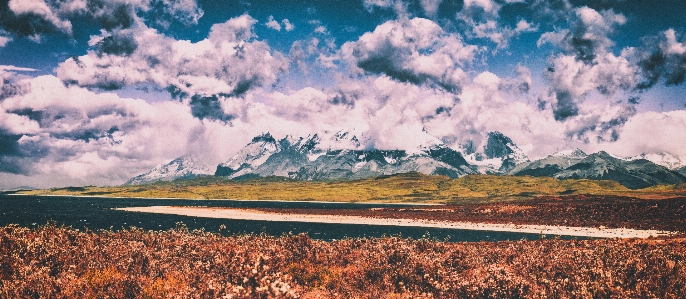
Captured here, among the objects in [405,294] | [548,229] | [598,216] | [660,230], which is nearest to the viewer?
[405,294]

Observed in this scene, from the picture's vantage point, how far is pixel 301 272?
85.7 ft

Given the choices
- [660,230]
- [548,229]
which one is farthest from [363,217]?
[660,230]

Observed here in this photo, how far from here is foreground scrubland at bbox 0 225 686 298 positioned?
18.8 meters

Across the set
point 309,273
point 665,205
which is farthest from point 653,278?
point 665,205

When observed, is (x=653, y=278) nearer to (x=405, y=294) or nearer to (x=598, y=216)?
(x=405, y=294)

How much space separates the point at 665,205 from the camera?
113 metres

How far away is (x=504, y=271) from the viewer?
70.6ft

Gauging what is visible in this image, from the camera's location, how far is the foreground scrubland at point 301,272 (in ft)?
61.6

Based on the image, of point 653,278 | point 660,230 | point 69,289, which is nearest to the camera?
point 69,289

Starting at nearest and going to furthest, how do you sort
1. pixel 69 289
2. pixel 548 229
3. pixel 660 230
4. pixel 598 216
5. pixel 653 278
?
pixel 69 289
pixel 653 278
pixel 660 230
pixel 548 229
pixel 598 216

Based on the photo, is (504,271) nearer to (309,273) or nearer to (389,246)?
(389,246)

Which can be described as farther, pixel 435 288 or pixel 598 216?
pixel 598 216

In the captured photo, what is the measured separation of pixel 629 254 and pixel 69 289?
1271 inches

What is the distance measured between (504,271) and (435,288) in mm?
3511
